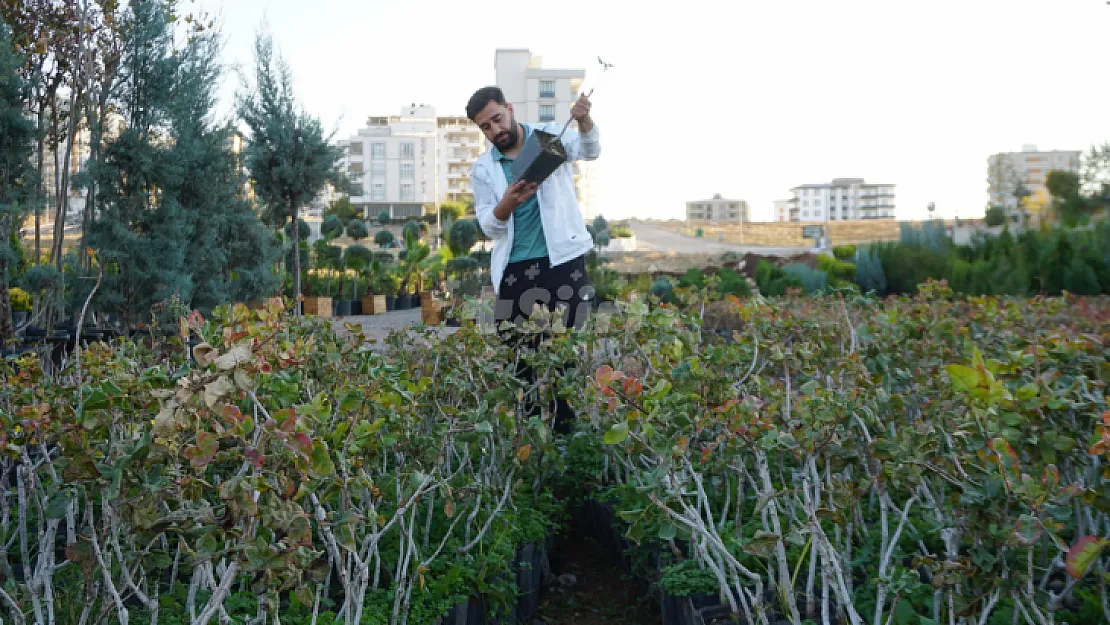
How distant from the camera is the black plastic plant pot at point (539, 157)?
10.2 feet

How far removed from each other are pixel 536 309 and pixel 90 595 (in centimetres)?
185

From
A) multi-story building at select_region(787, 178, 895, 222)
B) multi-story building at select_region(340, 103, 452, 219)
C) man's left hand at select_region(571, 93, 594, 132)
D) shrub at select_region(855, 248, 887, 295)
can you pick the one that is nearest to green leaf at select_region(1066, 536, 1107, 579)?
man's left hand at select_region(571, 93, 594, 132)

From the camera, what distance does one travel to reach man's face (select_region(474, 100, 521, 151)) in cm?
339

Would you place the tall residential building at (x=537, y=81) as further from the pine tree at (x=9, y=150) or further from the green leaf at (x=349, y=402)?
the green leaf at (x=349, y=402)

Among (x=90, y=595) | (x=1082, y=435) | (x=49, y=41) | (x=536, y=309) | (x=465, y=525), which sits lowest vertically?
(x=465, y=525)

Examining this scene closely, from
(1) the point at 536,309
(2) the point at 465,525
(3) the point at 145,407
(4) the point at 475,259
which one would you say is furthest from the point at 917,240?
(3) the point at 145,407

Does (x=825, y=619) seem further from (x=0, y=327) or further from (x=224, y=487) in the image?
(x=0, y=327)

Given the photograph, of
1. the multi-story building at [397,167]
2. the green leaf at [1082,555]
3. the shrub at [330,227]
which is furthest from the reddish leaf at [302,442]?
the multi-story building at [397,167]

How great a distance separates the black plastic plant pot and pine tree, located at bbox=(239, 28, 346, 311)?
21.3ft

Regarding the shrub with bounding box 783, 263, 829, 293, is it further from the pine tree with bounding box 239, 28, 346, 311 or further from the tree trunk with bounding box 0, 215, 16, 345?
the tree trunk with bounding box 0, 215, 16, 345

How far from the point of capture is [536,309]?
9.86 feet

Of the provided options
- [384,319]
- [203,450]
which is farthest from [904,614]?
[384,319]

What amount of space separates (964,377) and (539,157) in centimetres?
203

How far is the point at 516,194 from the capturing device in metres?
3.25
